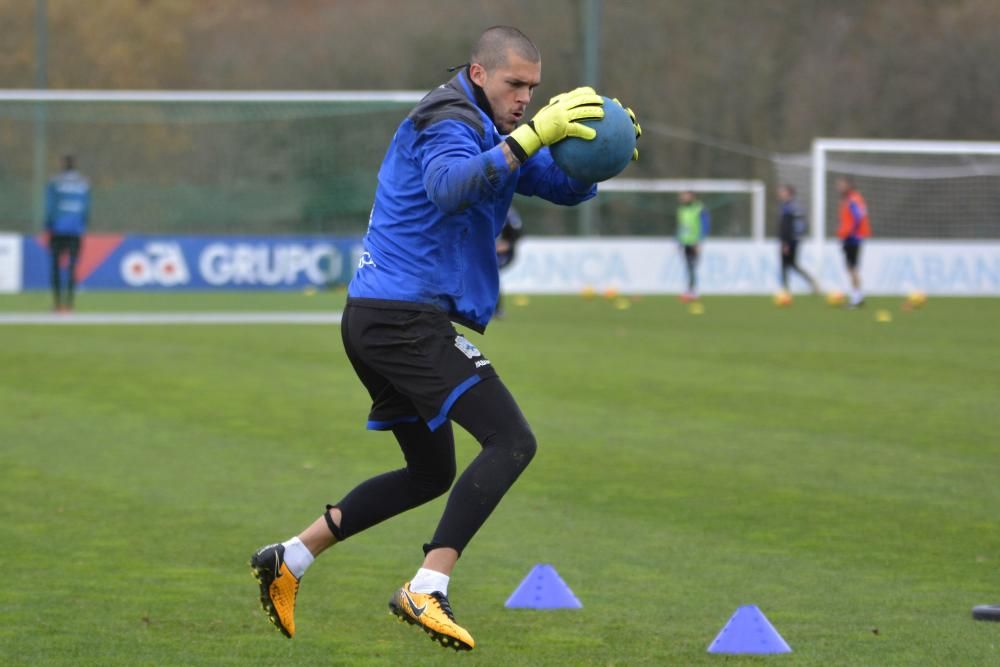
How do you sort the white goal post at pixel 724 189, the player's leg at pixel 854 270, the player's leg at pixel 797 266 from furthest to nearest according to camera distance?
the white goal post at pixel 724 189
the player's leg at pixel 797 266
the player's leg at pixel 854 270

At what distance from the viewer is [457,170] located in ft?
17.1

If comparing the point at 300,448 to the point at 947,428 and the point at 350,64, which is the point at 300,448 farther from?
the point at 350,64

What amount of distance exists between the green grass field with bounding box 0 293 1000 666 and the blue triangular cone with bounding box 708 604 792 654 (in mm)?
79

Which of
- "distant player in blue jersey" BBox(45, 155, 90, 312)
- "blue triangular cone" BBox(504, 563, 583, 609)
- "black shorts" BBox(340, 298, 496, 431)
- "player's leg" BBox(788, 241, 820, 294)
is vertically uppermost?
"black shorts" BBox(340, 298, 496, 431)

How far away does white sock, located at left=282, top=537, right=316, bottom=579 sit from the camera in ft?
19.2

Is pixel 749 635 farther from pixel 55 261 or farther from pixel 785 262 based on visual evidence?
pixel 785 262

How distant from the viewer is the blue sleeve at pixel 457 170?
521 cm

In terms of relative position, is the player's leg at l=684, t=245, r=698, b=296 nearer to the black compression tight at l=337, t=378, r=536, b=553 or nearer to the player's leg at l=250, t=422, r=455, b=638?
the player's leg at l=250, t=422, r=455, b=638

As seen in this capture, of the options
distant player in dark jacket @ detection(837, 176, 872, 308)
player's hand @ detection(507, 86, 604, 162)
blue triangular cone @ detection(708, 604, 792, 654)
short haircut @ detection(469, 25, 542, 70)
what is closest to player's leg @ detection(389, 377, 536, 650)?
player's hand @ detection(507, 86, 604, 162)

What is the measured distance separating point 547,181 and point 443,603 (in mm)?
1505

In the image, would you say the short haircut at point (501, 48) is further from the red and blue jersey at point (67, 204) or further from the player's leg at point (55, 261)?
the player's leg at point (55, 261)

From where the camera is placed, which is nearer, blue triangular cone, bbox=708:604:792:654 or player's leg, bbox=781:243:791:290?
blue triangular cone, bbox=708:604:792:654

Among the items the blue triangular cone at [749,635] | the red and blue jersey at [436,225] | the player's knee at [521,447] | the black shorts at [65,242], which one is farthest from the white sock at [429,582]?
the black shorts at [65,242]

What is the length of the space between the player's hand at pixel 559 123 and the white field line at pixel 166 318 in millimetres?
18472
